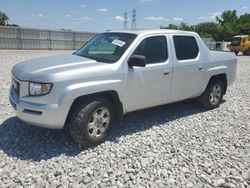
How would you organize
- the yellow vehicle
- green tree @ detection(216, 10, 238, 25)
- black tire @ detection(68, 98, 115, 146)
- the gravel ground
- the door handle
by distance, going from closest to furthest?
1. the gravel ground
2. black tire @ detection(68, 98, 115, 146)
3. the door handle
4. the yellow vehicle
5. green tree @ detection(216, 10, 238, 25)

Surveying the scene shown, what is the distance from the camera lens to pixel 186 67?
5.13 metres

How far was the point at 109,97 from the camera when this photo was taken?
4129mm

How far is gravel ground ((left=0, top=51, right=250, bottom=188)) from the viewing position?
3.21m

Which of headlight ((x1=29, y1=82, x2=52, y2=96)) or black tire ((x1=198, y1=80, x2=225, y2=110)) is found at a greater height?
headlight ((x1=29, y1=82, x2=52, y2=96))

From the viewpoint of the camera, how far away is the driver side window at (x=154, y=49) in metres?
4.48

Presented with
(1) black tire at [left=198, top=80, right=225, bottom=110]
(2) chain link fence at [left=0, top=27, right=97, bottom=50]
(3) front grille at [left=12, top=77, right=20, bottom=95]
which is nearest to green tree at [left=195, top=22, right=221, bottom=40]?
(2) chain link fence at [left=0, top=27, right=97, bottom=50]

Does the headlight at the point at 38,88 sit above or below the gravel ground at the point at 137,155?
above

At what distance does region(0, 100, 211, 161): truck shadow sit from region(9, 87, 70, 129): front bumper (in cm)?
47

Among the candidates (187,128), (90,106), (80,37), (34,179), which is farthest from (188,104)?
(80,37)

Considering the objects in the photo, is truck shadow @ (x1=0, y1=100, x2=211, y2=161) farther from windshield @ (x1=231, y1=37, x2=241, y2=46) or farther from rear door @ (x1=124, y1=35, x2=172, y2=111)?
windshield @ (x1=231, y1=37, x2=241, y2=46)

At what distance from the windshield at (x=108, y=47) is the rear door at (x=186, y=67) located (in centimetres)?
106

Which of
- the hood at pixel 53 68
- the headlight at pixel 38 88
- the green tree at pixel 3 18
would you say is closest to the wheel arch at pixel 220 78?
the hood at pixel 53 68

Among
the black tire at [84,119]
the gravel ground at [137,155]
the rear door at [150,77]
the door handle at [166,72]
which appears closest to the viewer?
the gravel ground at [137,155]

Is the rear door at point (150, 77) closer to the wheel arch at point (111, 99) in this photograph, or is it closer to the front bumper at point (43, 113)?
the wheel arch at point (111, 99)
